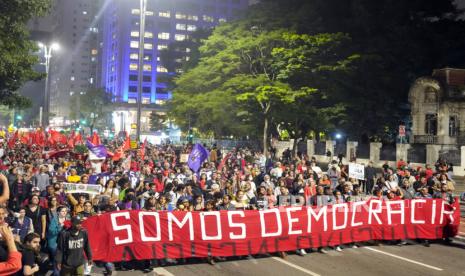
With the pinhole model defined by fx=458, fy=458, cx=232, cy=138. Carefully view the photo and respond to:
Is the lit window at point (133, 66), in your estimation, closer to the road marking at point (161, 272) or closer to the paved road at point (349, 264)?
the paved road at point (349, 264)

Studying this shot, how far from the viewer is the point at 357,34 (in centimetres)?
4581

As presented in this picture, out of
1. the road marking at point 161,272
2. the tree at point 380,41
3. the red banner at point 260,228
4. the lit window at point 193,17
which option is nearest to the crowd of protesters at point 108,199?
the road marking at point 161,272

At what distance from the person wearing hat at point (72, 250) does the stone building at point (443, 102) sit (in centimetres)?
3857

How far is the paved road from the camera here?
10.1 m

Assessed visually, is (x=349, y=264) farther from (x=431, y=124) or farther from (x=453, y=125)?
(x=431, y=124)

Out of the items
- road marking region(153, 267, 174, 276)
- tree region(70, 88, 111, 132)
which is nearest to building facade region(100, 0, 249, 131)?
tree region(70, 88, 111, 132)

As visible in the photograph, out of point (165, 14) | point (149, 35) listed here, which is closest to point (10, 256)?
point (149, 35)

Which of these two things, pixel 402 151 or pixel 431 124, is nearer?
pixel 402 151

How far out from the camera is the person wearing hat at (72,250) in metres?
8.06

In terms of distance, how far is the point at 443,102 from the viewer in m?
41.0

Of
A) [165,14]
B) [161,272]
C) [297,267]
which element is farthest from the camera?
[165,14]

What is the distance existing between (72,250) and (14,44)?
16.2m

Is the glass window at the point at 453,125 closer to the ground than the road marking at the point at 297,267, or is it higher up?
higher up

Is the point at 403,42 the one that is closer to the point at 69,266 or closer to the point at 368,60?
the point at 368,60
